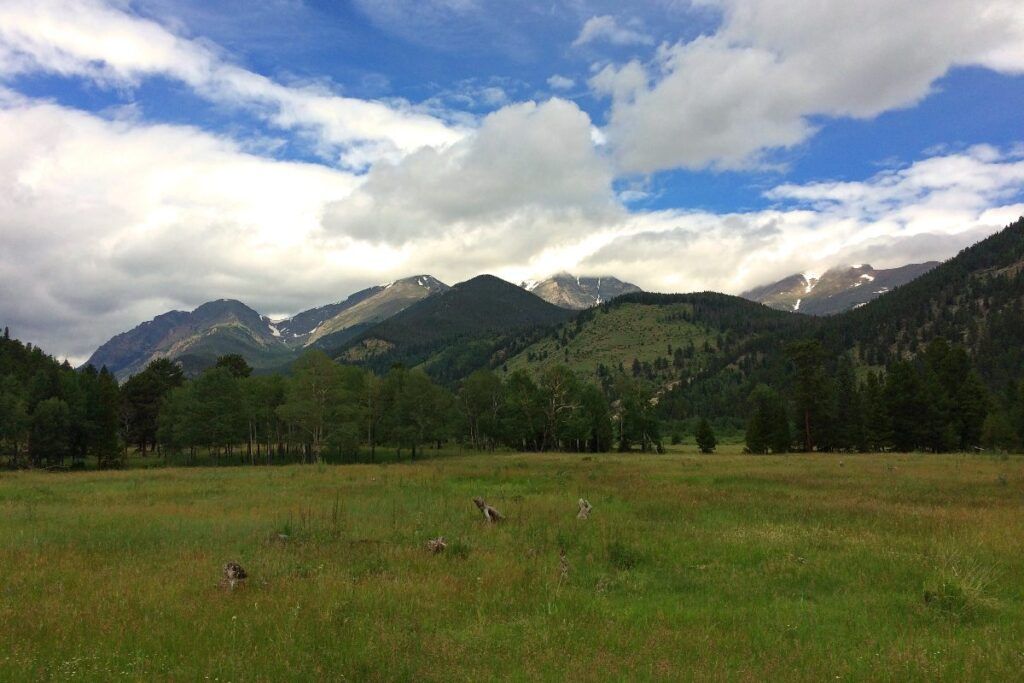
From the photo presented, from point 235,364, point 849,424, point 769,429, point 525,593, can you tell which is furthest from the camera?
point 235,364

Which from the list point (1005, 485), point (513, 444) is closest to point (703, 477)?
point (1005, 485)

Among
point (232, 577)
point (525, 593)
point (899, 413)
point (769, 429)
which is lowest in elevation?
point (769, 429)

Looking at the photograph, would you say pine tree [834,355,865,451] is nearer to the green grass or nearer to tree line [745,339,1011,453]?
tree line [745,339,1011,453]

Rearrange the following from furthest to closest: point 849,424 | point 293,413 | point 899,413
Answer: point 849,424
point 899,413
point 293,413

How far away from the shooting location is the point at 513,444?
10625cm

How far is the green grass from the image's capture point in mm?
7852

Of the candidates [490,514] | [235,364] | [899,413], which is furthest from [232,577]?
[235,364]

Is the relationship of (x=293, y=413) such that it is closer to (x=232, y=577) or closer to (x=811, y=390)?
(x=232, y=577)

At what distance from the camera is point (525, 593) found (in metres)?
11.0

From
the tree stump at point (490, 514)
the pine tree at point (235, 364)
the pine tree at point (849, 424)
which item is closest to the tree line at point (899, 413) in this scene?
the pine tree at point (849, 424)

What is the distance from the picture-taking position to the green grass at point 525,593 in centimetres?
785

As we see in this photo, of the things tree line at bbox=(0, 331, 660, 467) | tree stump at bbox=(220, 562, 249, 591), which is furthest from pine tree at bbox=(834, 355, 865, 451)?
tree stump at bbox=(220, 562, 249, 591)

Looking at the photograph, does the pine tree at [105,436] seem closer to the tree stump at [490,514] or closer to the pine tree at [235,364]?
the pine tree at [235,364]

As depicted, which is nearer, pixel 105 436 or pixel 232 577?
pixel 232 577
